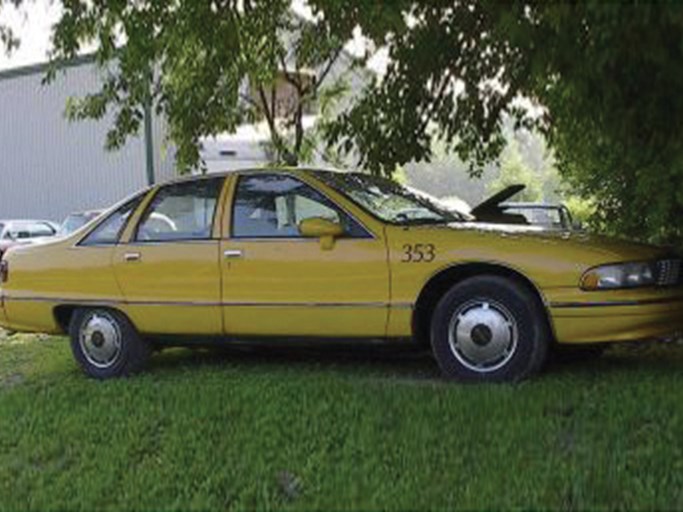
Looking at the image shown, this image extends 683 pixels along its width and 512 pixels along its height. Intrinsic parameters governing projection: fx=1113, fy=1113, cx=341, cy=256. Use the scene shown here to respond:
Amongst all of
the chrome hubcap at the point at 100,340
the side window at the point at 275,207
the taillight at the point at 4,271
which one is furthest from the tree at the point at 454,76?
the chrome hubcap at the point at 100,340

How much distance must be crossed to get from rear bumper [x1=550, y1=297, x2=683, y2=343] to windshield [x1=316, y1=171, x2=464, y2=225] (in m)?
1.35

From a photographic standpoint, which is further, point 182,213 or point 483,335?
point 182,213

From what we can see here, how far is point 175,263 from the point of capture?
8031 mm

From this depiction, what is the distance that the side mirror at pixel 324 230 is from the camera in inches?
291

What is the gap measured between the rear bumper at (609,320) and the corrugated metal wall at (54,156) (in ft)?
104

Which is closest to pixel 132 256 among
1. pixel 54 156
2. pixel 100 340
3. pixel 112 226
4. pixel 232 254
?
pixel 112 226

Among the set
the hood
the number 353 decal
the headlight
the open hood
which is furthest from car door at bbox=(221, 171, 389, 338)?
the open hood

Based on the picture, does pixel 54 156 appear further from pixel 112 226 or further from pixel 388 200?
pixel 388 200

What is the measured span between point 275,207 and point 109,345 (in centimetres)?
174

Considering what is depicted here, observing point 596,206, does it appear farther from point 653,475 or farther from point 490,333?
point 653,475

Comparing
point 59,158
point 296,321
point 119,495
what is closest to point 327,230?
point 296,321

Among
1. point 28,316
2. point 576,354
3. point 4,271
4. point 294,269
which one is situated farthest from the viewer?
point 4,271

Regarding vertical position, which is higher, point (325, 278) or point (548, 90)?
point (548, 90)

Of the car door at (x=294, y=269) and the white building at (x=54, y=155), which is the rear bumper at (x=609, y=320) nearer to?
the car door at (x=294, y=269)
